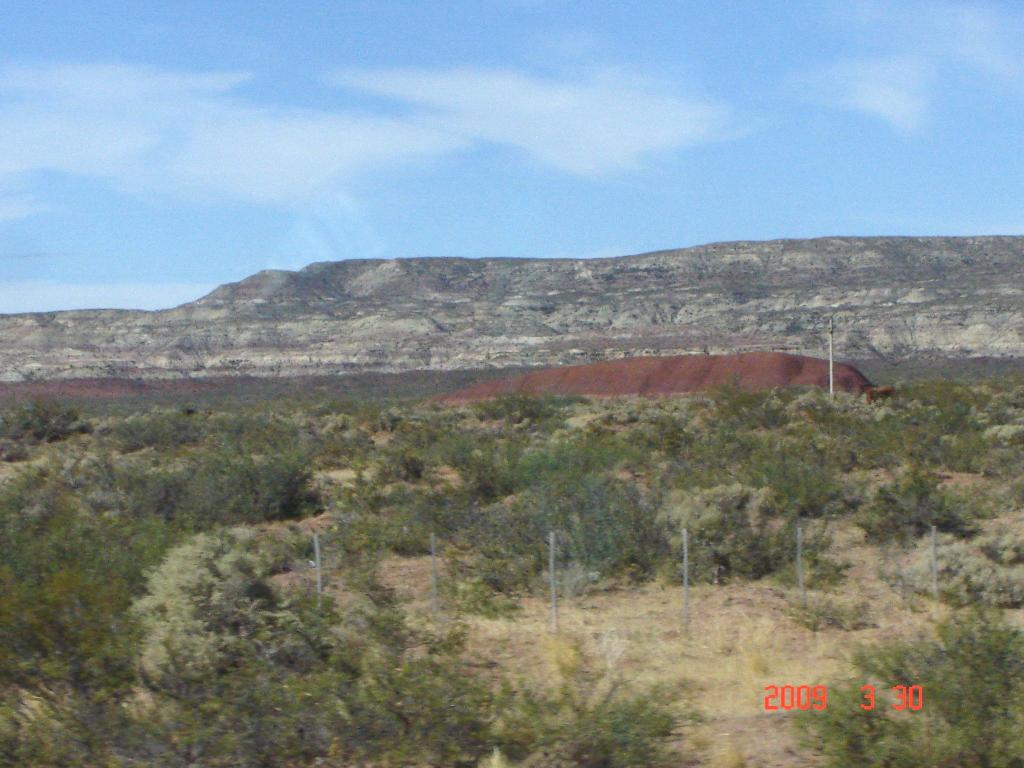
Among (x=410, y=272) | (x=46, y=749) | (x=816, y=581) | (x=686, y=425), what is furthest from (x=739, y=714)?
(x=410, y=272)

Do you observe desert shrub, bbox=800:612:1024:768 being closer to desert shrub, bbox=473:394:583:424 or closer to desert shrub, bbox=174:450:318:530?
desert shrub, bbox=174:450:318:530

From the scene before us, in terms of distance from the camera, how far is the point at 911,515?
18.8m

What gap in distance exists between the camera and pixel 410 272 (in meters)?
146

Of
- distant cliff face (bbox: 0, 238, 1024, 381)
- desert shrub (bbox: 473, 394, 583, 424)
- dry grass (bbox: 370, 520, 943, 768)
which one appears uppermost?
distant cliff face (bbox: 0, 238, 1024, 381)

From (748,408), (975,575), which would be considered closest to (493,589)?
(975,575)

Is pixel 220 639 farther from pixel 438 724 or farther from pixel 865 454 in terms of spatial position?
pixel 865 454

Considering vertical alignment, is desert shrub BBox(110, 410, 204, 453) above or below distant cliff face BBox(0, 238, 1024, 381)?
below

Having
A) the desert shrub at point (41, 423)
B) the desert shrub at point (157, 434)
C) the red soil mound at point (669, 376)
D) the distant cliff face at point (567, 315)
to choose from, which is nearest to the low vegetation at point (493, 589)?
the desert shrub at point (157, 434)

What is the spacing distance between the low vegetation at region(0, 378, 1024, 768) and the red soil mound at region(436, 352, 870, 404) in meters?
30.6

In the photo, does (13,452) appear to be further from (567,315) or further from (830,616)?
(567,315)

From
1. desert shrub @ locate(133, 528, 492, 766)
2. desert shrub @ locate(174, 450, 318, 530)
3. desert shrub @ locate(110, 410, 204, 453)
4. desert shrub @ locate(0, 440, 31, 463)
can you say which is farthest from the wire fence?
desert shrub @ locate(0, 440, 31, 463)
